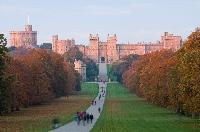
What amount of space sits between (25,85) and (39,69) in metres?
7.60

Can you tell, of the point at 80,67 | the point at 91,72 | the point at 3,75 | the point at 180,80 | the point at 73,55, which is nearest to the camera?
the point at 3,75

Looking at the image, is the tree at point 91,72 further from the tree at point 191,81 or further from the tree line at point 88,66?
the tree at point 191,81

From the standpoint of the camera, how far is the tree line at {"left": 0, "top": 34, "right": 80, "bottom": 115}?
40.4 metres

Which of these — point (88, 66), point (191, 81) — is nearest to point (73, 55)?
point (88, 66)

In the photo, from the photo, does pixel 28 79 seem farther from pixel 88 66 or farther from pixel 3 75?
pixel 88 66

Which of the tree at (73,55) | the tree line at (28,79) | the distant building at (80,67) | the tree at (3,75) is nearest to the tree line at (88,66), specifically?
the tree at (73,55)

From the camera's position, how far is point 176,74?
4531 cm

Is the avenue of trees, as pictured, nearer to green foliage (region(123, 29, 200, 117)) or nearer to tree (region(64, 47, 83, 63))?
green foliage (region(123, 29, 200, 117))

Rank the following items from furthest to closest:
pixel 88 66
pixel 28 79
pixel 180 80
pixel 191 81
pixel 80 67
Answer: pixel 88 66 < pixel 80 67 < pixel 28 79 < pixel 180 80 < pixel 191 81

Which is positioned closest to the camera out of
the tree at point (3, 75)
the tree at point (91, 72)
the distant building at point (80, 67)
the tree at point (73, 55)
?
the tree at point (3, 75)

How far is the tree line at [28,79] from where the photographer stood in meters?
40.4

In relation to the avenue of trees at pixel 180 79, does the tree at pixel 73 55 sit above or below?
above

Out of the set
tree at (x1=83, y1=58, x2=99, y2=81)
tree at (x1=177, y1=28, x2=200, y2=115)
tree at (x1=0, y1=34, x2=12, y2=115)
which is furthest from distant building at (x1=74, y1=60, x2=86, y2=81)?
tree at (x1=177, y1=28, x2=200, y2=115)

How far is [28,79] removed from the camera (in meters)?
63.8
